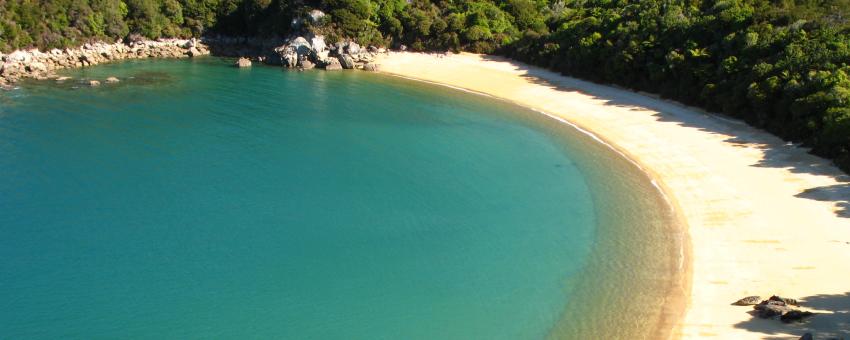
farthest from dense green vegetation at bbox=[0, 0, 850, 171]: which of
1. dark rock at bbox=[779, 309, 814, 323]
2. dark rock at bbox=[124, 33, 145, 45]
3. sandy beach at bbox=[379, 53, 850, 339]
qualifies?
dark rock at bbox=[779, 309, 814, 323]

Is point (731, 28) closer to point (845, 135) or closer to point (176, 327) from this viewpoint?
point (845, 135)

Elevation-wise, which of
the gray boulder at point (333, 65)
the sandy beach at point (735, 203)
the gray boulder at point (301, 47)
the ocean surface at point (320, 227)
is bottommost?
the ocean surface at point (320, 227)

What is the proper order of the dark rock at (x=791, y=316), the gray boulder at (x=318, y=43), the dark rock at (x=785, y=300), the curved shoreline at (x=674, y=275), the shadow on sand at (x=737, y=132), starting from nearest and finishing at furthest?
the dark rock at (x=791, y=316), the curved shoreline at (x=674, y=275), the dark rock at (x=785, y=300), the shadow on sand at (x=737, y=132), the gray boulder at (x=318, y=43)

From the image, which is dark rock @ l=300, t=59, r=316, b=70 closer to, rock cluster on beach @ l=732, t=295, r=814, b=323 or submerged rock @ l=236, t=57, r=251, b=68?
submerged rock @ l=236, t=57, r=251, b=68

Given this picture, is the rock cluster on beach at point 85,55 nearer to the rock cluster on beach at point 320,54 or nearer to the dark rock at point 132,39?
the dark rock at point 132,39

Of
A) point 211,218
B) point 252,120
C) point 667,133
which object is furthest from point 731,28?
point 211,218

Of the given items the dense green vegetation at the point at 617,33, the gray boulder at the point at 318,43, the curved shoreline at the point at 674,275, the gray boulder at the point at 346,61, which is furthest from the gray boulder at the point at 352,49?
the curved shoreline at the point at 674,275
